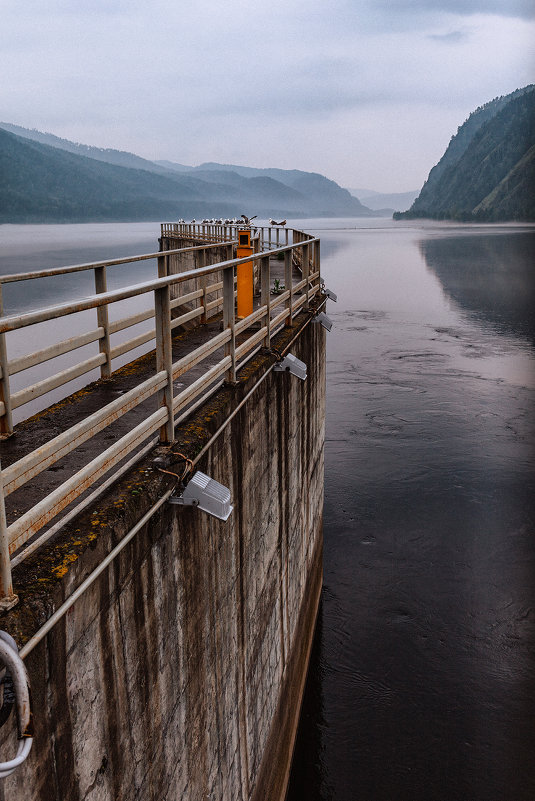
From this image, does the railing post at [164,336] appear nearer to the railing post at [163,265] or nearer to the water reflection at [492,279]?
the railing post at [163,265]

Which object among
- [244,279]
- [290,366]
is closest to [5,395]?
[290,366]

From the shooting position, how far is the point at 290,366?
324 inches

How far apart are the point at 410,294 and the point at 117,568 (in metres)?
68.1

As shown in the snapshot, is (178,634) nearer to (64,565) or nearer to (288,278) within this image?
(64,565)

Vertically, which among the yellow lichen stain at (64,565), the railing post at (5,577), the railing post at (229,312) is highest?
the railing post at (229,312)

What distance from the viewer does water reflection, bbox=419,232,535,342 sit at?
179ft

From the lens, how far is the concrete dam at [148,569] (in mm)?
3064

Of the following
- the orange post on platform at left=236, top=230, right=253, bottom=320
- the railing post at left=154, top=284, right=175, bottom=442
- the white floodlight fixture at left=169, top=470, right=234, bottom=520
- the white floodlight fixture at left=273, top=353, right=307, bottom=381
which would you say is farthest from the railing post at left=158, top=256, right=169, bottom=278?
the white floodlight fixture at left=169, top=470, right=234, bottom=520

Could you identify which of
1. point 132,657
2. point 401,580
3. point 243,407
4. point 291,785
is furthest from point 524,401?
point 132,657

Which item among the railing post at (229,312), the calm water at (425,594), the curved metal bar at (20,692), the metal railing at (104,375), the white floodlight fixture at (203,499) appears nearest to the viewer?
the curved metal bar at (20,692)

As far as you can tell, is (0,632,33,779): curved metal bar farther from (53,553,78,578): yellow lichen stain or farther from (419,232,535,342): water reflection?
(419,232,535,342): water reflection

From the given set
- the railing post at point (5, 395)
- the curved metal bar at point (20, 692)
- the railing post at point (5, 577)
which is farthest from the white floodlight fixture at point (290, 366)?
the curved metal bar at point (20, 692)

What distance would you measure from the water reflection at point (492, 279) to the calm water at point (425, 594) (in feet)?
65.7

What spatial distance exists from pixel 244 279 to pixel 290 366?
2.68 meters
